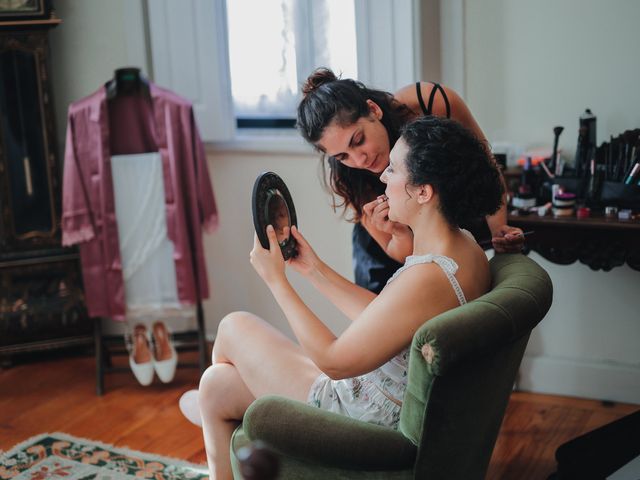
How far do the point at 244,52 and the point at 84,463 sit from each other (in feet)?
5.81

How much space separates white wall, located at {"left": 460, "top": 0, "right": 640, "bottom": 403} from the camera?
2.89 m

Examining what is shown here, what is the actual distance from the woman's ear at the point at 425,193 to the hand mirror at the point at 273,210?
35cm

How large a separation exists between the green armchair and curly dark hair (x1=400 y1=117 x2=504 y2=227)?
0.60ft

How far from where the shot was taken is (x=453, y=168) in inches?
69.9

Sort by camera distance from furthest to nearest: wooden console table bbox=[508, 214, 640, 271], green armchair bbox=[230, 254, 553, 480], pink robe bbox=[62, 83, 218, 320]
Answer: pink robe bbox=[62, 83, 218, 320]
wooden console table bbox=[508, 214, 640, 271]
green armchair bbox=[230, 254, 553, 480]

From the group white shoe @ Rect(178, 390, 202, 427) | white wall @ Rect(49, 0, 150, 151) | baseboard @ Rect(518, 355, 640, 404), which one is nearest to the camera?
white shoe @ Rect(178, 390, 202, 427)

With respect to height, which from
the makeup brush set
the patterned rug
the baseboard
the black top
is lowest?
the patterned rug

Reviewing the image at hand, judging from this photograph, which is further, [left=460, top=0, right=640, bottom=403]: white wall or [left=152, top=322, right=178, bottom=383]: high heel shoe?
[left=152, top=322, right=178, bottom=383]: high heel shoe

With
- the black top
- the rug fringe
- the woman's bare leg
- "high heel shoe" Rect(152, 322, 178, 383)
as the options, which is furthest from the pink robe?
the woman's bare leg

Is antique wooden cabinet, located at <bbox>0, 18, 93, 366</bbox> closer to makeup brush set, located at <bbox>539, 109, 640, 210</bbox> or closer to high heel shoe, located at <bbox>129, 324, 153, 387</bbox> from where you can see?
high heel shoe, located at <bbox>129, 324, 153, 387</bbox>

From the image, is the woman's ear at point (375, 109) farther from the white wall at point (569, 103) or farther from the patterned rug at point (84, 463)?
the patterned rug at point (84, 463)

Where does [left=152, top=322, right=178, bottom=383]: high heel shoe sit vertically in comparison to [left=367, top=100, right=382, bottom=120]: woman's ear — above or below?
below

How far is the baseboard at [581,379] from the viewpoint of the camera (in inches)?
121

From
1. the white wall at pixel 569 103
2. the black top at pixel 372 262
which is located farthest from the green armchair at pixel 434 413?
the white wall at pixel 569 103
